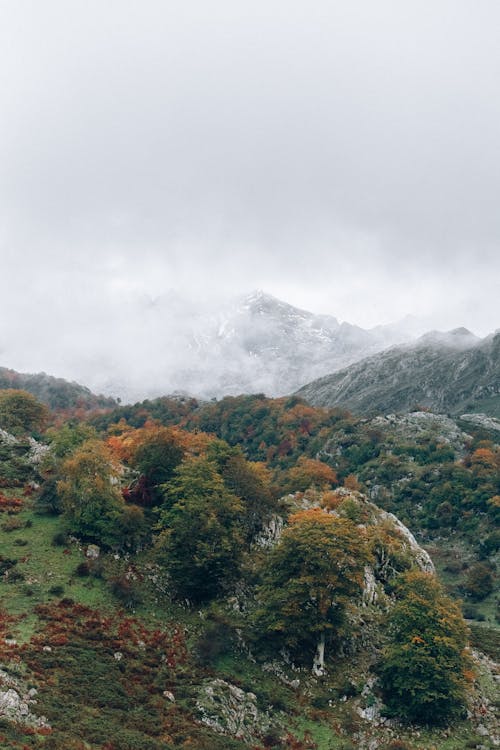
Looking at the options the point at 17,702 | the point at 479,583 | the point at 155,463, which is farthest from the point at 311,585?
the point at 479,583

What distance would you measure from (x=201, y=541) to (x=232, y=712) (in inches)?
634

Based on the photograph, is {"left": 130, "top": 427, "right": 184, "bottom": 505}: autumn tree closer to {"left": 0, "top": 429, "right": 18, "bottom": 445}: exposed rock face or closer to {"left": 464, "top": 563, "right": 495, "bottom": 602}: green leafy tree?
{"left": 0, "top": 429, "right": 18, "bottom": 445}: exposed rock face

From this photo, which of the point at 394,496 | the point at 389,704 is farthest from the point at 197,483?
the point at 394,496

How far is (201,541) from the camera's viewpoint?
54.6m

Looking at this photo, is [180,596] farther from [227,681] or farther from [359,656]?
Result: [359,656]

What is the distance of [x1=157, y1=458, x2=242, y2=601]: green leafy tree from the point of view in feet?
177

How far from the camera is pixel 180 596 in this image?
5516cm

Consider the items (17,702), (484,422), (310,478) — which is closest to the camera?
(17,702)

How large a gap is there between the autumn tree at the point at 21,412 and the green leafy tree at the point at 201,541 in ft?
171

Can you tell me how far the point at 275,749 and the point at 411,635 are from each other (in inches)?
607

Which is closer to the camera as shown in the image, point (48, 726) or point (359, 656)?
point (48, 726)

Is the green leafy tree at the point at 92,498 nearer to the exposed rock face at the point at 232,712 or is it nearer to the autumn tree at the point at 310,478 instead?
the exposed rock face at the point at 232,712

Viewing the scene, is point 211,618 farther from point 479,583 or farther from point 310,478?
point 479,583

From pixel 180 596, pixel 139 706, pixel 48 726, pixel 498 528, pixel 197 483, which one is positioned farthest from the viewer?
pixel 498 528
